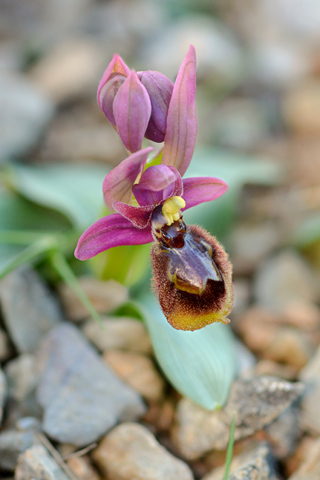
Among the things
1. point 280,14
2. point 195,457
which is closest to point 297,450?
point 195,457

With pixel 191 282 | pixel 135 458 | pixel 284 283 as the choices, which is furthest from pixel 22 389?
pixel 284 283

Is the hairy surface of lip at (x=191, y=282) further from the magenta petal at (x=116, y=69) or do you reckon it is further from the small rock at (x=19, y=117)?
the small rock at (x=19, y=117)

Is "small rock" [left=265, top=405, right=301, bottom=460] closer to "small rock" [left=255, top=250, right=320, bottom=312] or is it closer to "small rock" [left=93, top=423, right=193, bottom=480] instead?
"small rock" [left=93, top=423, right=193, bottom=480]

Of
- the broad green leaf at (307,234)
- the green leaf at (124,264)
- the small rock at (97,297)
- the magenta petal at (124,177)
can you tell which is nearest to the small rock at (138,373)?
the small rock at (97,297)

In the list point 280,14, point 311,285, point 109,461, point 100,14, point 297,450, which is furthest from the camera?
point 280,14

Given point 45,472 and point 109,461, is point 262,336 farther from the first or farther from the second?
point 45,472

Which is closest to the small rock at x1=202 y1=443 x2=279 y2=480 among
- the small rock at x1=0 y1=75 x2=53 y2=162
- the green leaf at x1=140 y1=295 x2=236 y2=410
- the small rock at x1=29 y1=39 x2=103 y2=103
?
the green leaf at x1=140 y1=295 x2=236 y2=410

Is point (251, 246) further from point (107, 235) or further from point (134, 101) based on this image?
point (134, 101)

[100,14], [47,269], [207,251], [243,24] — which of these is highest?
[243,24]
